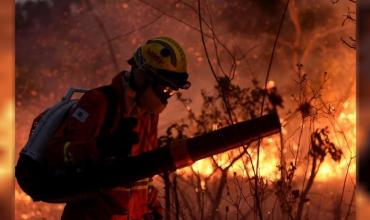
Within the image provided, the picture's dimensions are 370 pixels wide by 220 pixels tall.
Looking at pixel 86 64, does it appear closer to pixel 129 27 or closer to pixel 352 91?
pixel 129 27

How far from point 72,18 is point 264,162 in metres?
2.42

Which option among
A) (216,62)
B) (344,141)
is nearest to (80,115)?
(344,141)

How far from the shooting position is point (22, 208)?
21.6 feet

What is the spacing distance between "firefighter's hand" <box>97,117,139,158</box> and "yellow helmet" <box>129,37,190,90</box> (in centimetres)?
38

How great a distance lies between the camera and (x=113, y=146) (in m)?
2.81

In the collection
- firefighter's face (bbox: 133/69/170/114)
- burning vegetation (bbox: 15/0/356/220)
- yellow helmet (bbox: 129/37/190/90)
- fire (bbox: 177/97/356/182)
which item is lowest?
firefighter's face (bbox: 133/69/170/114)

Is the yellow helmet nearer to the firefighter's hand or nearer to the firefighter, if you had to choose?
the firefighter

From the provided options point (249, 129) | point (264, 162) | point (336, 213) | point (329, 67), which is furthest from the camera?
point (329, 67)

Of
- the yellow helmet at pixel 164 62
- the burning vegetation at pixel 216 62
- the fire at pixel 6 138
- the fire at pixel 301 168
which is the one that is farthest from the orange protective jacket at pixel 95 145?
the burning vegetation at pixel 216 62

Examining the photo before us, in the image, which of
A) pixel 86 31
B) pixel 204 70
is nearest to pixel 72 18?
pixel 86 31

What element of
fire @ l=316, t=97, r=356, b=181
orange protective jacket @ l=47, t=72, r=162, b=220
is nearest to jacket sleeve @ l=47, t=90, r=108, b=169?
orange protective jacket @ l=47, t=72, r=162, b=220

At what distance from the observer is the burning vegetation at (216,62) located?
6.02 metres

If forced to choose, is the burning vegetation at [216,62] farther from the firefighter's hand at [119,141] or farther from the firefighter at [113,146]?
the firefighter's hand at [119,141]

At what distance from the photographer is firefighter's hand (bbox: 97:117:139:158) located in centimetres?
281
